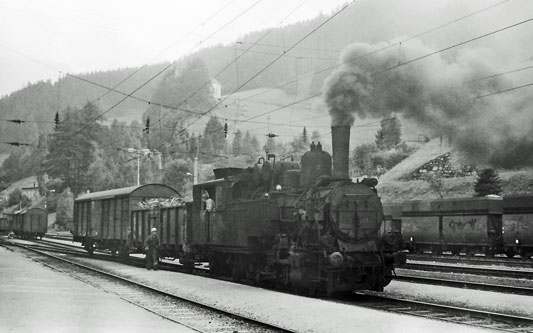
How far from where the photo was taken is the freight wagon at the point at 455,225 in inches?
1166

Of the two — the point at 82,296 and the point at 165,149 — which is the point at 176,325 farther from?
the point at 165,149

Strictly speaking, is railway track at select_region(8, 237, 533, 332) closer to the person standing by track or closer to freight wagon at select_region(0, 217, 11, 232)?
the person standing by track

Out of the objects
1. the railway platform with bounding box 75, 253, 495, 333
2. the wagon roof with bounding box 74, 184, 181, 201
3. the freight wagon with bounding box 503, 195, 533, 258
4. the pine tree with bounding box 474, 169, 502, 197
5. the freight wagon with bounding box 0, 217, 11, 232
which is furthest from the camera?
the freight wagon with bounding box 0, 217, 11, 232

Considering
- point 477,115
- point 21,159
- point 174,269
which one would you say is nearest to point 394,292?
point 477,115

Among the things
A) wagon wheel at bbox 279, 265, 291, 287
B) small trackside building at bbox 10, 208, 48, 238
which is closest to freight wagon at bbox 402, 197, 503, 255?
wagon wheel at bbox 279, 265, 291, 287

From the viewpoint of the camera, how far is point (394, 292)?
52.7 ft

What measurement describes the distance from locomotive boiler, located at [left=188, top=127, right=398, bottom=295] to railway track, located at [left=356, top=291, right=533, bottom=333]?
41.1 inches

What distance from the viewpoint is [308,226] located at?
14.9 metres

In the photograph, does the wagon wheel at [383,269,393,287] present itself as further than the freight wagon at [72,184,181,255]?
No

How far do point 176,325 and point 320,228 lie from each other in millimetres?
5463

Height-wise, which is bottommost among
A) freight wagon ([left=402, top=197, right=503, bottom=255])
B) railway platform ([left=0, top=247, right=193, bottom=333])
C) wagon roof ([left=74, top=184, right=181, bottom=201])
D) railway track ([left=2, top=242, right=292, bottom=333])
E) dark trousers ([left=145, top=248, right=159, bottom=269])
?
railway track ([left=2, top=242, right=292, bottom=333])

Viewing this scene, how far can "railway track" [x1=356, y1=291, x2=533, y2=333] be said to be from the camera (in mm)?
10748

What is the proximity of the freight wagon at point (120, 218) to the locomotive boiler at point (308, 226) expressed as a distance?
393 inches

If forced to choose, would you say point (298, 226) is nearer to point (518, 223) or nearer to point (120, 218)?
point (518, 223)
